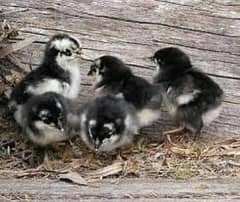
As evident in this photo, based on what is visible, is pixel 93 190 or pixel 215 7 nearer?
pixel 93 190

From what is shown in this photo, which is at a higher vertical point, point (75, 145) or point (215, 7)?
point (215, 7)

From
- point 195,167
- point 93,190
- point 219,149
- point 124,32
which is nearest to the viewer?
point 93,190

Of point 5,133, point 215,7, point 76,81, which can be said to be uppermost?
point 215,7

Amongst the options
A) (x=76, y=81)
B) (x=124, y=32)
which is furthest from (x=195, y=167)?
(x=124, y=32)

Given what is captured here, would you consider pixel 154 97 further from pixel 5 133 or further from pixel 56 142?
pixel 5 133

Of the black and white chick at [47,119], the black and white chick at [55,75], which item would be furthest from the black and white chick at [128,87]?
the black and white chick at [47,119]

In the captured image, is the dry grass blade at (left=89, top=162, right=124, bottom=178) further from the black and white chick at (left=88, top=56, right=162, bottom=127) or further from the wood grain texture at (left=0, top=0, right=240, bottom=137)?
the wood grain texture at (left=0, top=0, right=240, bottom=137)

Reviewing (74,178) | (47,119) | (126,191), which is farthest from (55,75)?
(126,191)

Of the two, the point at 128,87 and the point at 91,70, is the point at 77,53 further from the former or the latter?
the point at 128,87
